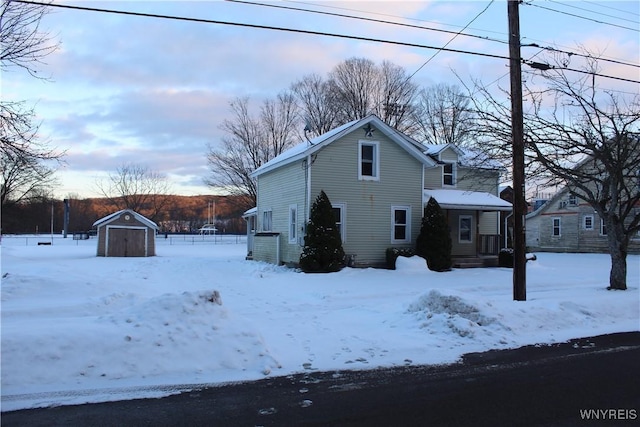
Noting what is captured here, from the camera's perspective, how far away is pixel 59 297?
10.9m

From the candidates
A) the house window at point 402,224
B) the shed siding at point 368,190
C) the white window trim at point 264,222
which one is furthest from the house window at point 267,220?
the house window at point 402,224

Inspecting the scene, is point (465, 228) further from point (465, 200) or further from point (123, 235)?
point (123, 235)

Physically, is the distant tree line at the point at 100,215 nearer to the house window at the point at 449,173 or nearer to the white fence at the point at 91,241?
the white fence at the point at 91,241

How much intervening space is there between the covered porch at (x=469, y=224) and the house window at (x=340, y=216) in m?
4.85

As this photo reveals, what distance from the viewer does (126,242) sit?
30.5 metres

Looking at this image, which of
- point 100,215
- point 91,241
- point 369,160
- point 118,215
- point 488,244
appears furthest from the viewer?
point 100,215

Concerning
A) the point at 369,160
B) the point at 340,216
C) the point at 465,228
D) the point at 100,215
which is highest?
the point at 369,160

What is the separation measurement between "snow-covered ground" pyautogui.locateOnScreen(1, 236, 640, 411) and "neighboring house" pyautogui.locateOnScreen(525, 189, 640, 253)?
2688 cm

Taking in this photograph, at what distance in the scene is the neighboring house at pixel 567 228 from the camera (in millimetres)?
38531

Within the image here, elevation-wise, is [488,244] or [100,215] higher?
[100,215]

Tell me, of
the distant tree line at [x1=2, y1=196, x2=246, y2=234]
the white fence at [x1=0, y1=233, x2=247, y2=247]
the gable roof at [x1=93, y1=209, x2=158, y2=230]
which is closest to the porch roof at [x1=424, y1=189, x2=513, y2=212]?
the gable roof at [x1=93, y1=209, x2=158, y2=230]

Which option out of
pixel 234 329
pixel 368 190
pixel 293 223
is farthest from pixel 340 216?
pixel 234 329

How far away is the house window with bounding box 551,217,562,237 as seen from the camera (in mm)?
42481

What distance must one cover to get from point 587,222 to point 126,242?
1363 inches
